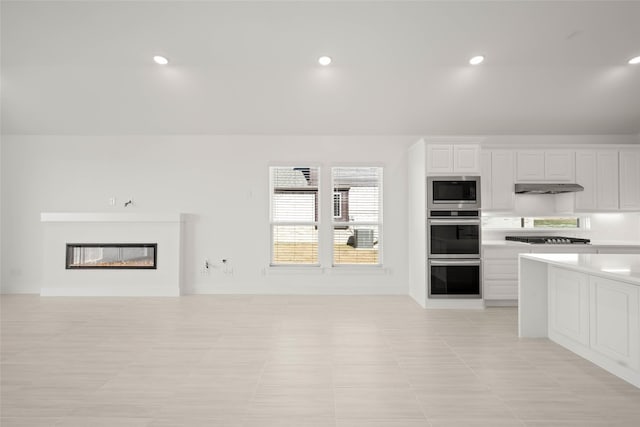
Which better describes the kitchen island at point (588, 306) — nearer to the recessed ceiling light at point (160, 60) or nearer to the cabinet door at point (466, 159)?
the cabinet door at point (466, 159)

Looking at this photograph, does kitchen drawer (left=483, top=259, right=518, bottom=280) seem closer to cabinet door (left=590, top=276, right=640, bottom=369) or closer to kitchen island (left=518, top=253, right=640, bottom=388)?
kitchen island (left=518, top=253, right=640, bottom=388)

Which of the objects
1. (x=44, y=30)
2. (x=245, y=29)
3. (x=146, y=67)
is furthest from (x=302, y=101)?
(x=44, y=30)

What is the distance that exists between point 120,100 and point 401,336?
16.4 feet

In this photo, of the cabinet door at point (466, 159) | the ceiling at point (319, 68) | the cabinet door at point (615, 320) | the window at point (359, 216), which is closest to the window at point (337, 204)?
the window at point (359, 216)

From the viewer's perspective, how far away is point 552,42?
4340 millimetres

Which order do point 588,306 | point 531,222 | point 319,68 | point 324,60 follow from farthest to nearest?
point 531,222 < point 319,68 < point 324,60 < point 588,306

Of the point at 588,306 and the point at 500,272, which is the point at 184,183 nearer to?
the point at 500,272

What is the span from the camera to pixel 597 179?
18.5ft

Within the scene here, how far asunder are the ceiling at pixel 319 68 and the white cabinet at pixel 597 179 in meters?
0.62

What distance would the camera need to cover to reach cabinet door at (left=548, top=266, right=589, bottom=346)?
10.8 ft

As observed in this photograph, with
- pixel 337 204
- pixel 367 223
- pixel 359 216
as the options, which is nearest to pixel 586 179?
pixel 367 223

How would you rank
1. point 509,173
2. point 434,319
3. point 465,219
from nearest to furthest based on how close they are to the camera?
point 434,319 → point 465,219 → point 509,173

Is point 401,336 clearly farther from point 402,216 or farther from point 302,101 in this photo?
point 302,101

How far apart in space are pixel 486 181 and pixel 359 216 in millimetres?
2035
